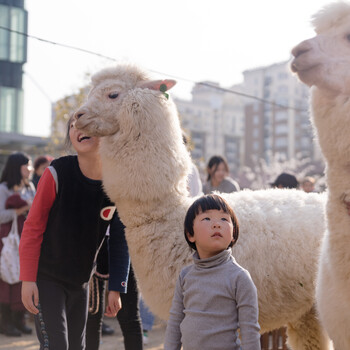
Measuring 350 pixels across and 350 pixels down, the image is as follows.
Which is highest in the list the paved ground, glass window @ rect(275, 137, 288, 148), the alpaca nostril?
glass window @ rect(275, 137, 288, 148)

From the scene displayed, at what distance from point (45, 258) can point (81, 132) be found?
0.70 m

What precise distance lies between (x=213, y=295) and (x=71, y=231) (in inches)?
37.9

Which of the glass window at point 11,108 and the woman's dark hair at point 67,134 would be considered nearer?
the woman's dark hair at point 67,134

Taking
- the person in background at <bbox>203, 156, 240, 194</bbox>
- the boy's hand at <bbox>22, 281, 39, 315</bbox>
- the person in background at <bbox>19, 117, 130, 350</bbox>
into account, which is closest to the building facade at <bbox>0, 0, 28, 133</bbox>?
the person in background at <bbox>203, 156, 240, 194</bbox>

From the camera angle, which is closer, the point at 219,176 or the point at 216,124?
the point at 219,176

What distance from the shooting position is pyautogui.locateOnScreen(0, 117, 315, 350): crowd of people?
2158mm

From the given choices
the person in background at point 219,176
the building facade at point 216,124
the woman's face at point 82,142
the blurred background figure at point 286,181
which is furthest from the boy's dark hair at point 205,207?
the building facade at point 216,124

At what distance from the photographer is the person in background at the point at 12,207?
5.74 m

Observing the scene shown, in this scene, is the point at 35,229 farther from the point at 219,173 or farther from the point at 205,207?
the point at 219,173

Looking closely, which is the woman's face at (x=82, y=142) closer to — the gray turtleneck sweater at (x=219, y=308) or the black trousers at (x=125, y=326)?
the black trousers at (x=125, y=326)

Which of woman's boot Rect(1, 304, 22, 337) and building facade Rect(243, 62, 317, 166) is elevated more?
building facade Rect(243, 62, 317, 166)

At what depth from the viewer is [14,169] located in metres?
5.79

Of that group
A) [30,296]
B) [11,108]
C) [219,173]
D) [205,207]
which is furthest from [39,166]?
[11,108]

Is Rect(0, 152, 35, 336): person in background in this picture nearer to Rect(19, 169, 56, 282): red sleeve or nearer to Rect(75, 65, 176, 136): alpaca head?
Rect(75, 65, 176, 136): alpaca head
